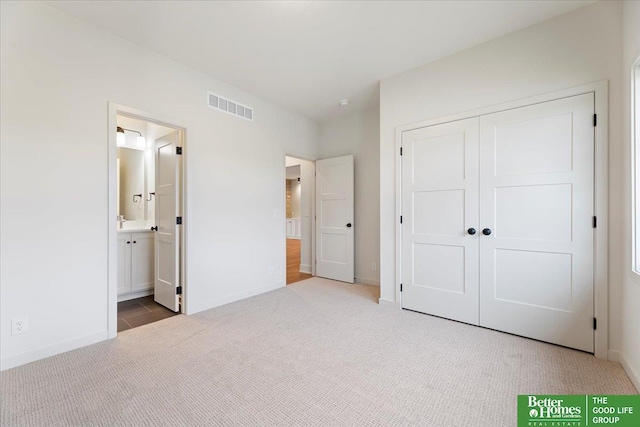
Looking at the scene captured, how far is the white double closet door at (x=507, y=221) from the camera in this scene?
7.36 feet

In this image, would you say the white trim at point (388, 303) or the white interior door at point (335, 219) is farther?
the white interior door at point (335, 219)

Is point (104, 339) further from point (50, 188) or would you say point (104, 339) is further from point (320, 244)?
point (320, 244)

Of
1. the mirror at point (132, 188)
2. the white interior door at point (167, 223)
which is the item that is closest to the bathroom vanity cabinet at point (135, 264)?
the white interior door at point (167, 223)

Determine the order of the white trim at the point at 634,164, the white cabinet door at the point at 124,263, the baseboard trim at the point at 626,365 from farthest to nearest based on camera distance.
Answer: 1. the white cabinet door at the point at 124,263
2. the white trim at the point at 634,164
3. the baseboard trim at the point at 626,365

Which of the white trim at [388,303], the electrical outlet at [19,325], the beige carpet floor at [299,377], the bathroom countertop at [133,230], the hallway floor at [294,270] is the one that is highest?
the bathroom countertop at [133,230]

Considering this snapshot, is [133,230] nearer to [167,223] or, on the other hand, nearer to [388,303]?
[167,223]

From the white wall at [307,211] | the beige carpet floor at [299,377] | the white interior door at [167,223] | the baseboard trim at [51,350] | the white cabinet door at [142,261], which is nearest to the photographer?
the beige carpet floor at [299,377]

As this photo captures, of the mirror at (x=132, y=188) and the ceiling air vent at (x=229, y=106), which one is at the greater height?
the ceiling air vent at (x=229, y=106)

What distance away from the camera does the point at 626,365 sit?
76.0 inches

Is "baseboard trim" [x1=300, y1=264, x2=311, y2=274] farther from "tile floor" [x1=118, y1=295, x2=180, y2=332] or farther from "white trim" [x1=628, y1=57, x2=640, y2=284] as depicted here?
"white trim" [x1=628, y1=57, x2=640, y2=284]

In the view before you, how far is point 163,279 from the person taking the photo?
3.41 metres

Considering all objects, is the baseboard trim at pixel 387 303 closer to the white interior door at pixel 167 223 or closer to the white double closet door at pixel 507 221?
the white double closet door at pixel 507 221

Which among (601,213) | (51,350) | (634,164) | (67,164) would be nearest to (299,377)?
(51,350)
